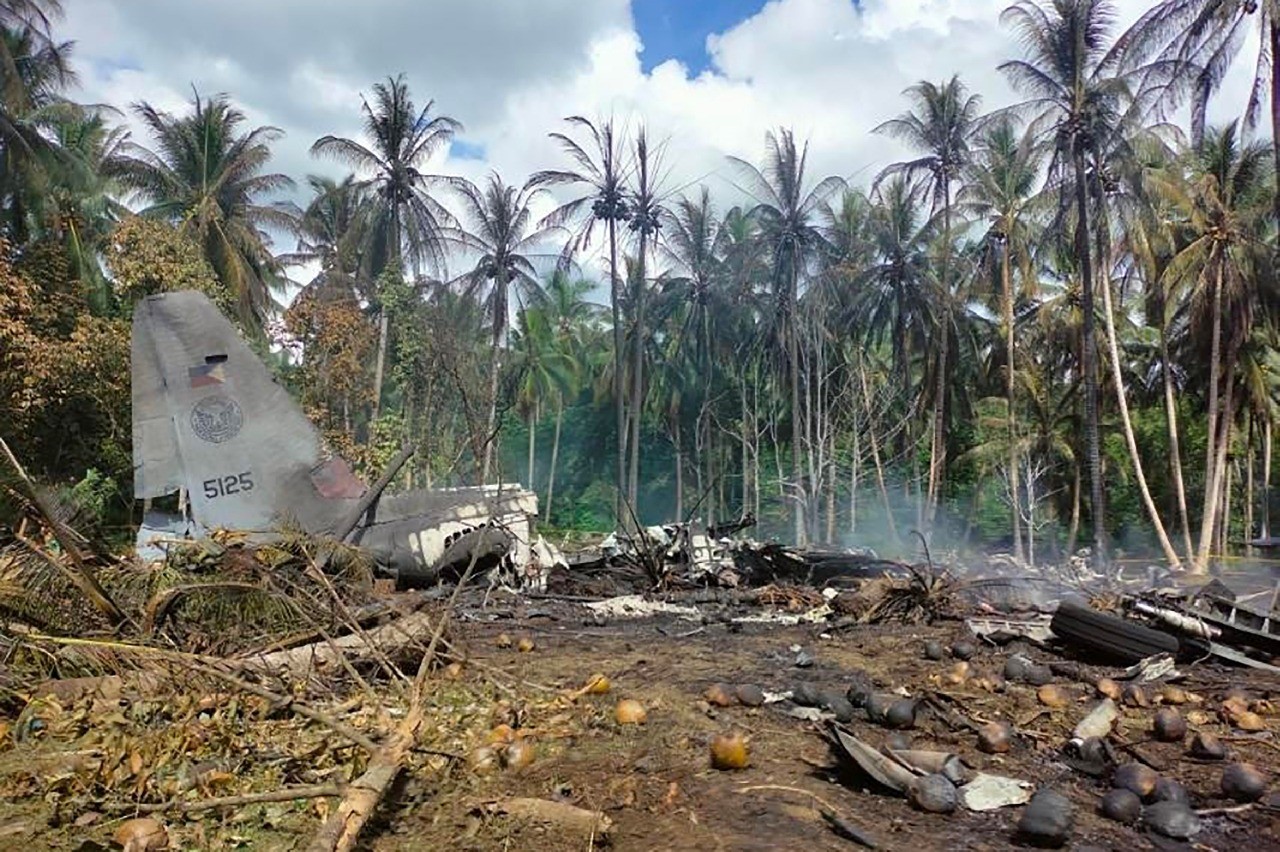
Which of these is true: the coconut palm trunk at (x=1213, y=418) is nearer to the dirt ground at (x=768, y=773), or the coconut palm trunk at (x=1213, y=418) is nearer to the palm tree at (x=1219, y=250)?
the palm tree at (x=1219, y=250)

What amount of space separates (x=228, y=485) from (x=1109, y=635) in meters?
10.4

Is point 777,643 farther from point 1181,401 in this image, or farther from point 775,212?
point 1181,401

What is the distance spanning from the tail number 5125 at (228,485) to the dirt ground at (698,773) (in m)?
5.42

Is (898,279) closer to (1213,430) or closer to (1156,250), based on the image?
(1156,250)

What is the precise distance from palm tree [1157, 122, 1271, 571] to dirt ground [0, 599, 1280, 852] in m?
20.1

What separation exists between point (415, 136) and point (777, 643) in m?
27.1

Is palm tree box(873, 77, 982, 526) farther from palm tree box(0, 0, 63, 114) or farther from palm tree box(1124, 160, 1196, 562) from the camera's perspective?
palm tree box(0, 0, 63, 114)

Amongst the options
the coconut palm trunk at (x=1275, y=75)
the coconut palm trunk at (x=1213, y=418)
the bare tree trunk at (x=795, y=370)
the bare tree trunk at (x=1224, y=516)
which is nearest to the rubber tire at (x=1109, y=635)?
the coconut palm trunk at (x=1275, y=75)

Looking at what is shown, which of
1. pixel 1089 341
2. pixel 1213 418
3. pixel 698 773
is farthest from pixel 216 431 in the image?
pixel 1213 418

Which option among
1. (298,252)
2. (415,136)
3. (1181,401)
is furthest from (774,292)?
(298,252)

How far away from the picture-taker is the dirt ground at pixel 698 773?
3.72 m

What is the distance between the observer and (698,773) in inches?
178

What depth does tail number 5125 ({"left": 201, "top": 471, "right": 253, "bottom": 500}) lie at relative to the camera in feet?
36.7

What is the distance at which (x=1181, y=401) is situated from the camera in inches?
1329
